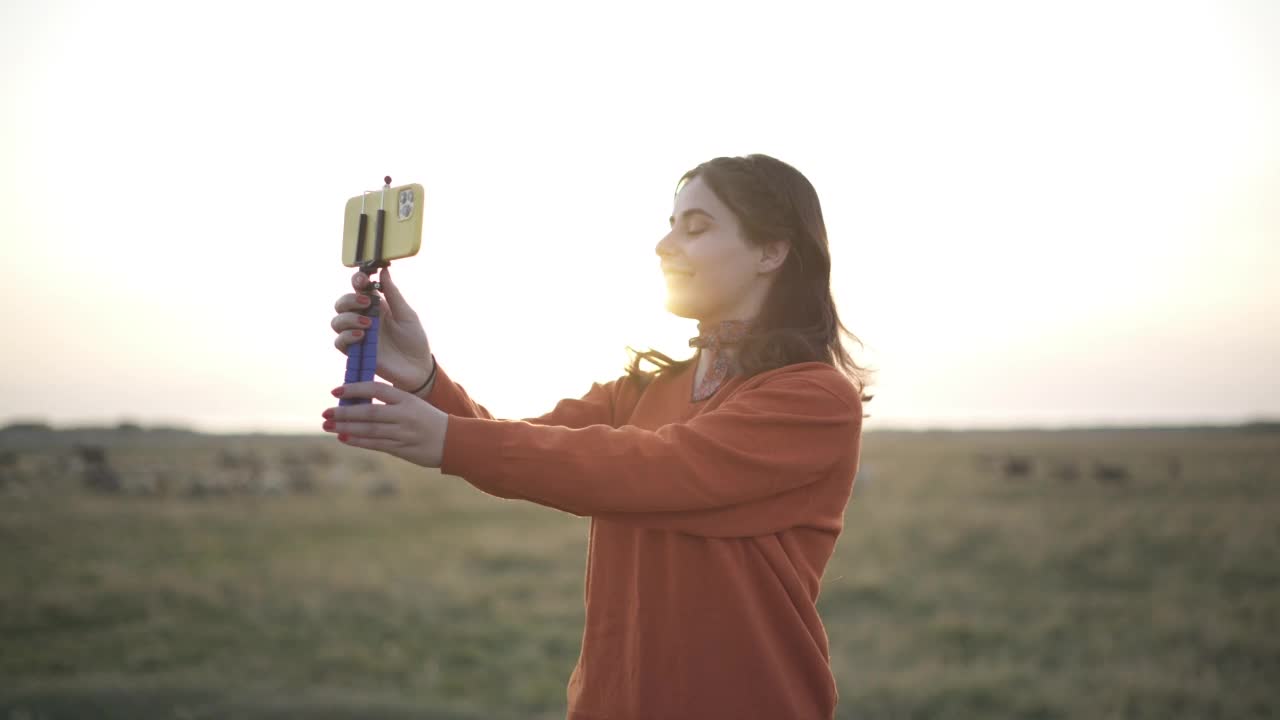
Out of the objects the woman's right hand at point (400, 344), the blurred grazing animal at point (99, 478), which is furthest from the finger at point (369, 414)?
the blurred grazing animal at point (99, 478)

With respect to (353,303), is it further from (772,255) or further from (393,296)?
(772,255)

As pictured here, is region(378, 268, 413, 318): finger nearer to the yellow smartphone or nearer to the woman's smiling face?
the yellow smartphone

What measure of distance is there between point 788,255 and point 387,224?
0.85 m

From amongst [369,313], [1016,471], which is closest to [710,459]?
[369,313]

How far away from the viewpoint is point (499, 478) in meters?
1.58

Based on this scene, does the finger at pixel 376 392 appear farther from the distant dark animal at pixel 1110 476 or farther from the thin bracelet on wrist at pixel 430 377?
the distant dark animal at pixel 1110 476

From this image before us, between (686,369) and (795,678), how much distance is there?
28.8 inches

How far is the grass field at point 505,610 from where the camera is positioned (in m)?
8.70

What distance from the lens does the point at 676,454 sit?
168 centimetres

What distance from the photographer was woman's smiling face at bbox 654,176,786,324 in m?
1.99

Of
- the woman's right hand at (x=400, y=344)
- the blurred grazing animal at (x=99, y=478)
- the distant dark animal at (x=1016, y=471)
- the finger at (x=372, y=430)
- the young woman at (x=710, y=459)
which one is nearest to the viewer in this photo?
the finger at (x=372, y=430)

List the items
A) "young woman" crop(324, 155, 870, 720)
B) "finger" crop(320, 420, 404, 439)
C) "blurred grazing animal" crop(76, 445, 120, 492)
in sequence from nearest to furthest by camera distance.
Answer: "finger" crop(320, 420, 404, 439)
"young woman" crop(324, 155, 870, 720)
"blurred grazing animal" crop(76, 445, 120, 492)

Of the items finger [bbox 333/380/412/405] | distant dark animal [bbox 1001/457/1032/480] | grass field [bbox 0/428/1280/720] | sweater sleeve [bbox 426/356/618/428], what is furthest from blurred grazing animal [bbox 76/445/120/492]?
distant dark animal [bbox 1001/457/1032/480]

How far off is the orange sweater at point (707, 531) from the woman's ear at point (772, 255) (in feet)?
0.83
